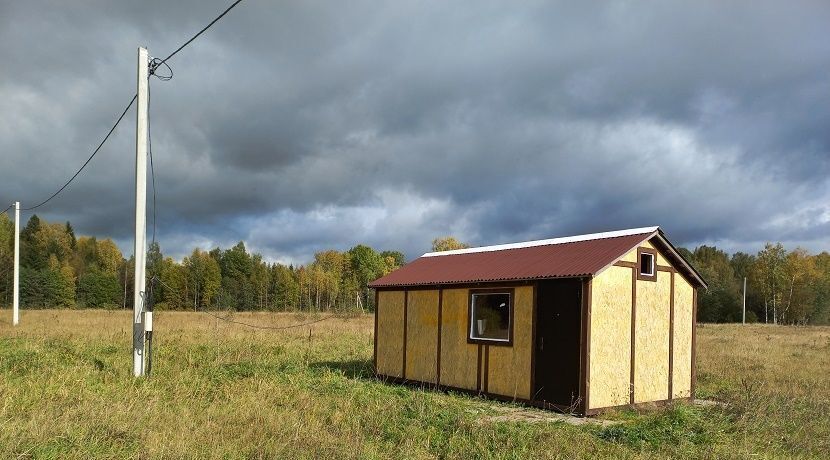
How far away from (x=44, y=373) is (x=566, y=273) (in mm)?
10689

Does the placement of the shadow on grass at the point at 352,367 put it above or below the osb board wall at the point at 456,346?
below

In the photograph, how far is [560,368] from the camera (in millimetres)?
12336

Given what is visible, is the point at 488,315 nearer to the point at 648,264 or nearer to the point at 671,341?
the point at 648,264

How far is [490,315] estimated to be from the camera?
14586mm

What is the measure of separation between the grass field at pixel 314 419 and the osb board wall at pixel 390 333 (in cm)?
75

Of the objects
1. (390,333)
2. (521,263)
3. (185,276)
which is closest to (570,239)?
(521,263)

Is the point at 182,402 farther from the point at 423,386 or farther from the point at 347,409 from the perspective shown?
the point at 423,386

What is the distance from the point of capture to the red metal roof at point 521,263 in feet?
41.5

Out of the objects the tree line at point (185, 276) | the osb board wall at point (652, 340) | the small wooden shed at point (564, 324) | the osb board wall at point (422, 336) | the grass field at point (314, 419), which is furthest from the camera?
the tree line at point (185, 276)

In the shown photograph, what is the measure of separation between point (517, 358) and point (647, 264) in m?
3.53

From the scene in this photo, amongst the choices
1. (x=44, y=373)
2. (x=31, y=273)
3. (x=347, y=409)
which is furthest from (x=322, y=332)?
A: (x=31, y=273)

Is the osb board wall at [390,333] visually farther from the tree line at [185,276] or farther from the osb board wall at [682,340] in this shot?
the tree line at [185,276]

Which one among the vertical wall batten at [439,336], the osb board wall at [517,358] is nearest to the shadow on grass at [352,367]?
the vertical wall batten at [439,336]

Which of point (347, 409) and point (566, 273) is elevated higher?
point (566, 273)
